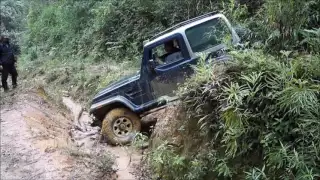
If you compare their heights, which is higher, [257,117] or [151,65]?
[151,65]

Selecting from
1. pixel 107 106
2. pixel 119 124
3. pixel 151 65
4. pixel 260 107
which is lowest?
pixel 260 107

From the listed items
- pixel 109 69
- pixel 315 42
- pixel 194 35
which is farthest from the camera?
pixel 109 69

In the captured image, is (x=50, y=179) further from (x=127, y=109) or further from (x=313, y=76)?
(x=313, y=76)

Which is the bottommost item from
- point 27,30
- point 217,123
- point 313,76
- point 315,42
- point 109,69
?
point 217,123

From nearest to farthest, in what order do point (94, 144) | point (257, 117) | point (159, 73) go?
point (257, 117)
point (159, 73)
point (94, 144)

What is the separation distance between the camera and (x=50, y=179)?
619cm

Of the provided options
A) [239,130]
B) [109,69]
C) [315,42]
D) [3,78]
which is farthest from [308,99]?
[109,69]

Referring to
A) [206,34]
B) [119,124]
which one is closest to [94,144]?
[119,124]

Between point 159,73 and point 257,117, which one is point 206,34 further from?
point 257,117

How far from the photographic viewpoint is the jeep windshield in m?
7.60

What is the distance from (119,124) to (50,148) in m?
1.65

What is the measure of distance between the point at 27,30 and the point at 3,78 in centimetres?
1746

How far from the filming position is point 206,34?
7.68m

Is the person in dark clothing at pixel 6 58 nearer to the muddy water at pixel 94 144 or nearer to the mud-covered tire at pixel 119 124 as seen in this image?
the muddy water at pixel 94 144
